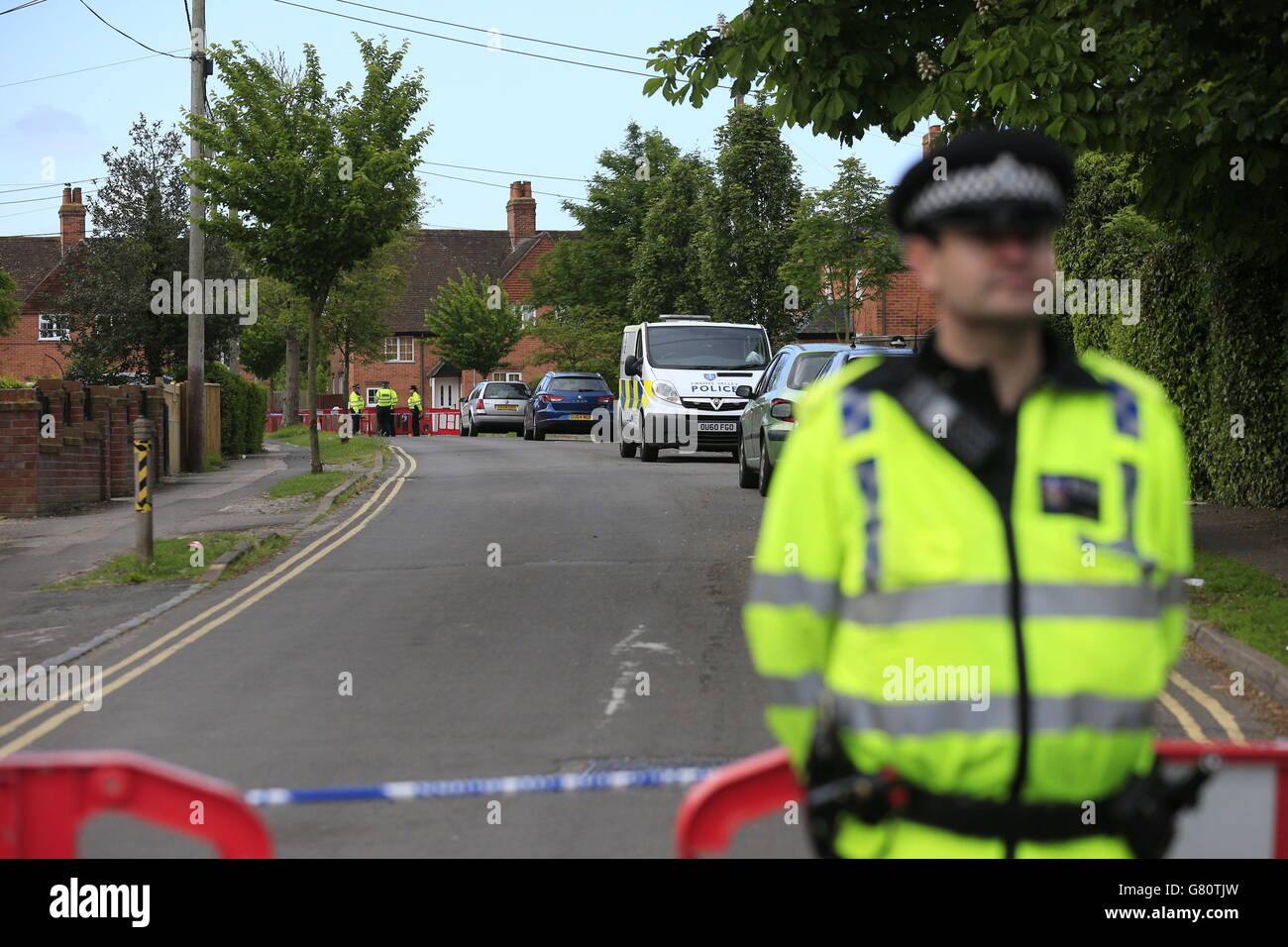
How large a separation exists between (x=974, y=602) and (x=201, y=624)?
1044cm

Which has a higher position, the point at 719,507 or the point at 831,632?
the point at 831,632

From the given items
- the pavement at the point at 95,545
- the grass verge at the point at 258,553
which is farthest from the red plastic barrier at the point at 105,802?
the grass verge at the point at 258,553

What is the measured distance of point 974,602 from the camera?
7.90ft

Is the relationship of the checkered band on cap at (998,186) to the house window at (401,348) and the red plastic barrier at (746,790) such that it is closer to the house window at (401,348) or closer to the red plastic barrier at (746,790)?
the red plastic barrier at (746,790)

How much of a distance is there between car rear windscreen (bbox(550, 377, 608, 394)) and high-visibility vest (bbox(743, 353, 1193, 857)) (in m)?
37.9

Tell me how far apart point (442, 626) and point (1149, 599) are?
9086 mm

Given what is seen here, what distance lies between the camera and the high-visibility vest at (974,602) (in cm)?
241

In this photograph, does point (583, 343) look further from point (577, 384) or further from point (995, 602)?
point (995, 602)

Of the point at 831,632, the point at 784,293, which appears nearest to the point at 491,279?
the point at 784,293

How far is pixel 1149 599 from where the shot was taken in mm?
2484

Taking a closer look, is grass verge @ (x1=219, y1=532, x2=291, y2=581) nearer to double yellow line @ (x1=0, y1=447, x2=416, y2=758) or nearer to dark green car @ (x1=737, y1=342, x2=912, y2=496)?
double yellow line @ (x1=0, y1=447, x2=416, y2=758)

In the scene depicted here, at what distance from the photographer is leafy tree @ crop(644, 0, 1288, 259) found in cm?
1073

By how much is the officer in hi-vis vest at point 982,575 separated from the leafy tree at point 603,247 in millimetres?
63483

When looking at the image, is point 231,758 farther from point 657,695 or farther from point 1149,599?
point 1149,599
